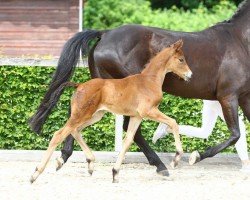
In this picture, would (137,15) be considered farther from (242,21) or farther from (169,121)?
(169,121)

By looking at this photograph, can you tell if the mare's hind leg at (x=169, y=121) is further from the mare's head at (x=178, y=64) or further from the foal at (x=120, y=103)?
the mare's head at (x=178, y=64)

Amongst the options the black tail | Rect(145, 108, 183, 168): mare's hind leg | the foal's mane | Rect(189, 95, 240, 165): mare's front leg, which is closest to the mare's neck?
the foal's mane

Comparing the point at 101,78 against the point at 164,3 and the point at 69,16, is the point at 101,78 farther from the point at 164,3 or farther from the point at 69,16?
the point at 164,3

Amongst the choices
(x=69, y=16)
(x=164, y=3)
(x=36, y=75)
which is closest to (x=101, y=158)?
(x=36, y=75)

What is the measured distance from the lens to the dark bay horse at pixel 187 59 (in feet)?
32.4

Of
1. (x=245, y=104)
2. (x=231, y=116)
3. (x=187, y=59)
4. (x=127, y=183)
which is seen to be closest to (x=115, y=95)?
(x=127, y=183)

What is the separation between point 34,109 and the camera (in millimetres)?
11188

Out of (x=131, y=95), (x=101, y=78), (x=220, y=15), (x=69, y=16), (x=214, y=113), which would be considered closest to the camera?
(x=131, y=95)

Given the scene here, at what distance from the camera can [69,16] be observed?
22.1m

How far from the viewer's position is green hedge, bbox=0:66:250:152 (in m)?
11.2

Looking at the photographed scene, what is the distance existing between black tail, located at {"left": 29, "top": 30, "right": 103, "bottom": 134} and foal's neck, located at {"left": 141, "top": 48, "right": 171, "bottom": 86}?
100 centimetres

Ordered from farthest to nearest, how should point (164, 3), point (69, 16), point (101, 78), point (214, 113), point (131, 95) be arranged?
point (164, 3) → point (69, 16) → point (214, 113) → point (101, 78) → point (131, 95)

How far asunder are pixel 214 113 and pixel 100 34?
1.64 metres

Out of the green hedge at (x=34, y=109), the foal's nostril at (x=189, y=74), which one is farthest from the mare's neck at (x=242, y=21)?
the green hedge at (x=34, y=109)
